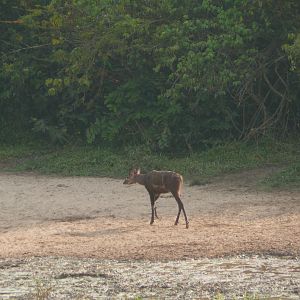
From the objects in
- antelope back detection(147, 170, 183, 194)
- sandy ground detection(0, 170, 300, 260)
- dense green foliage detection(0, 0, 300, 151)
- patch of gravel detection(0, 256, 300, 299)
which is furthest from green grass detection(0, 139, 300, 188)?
patch of gravel detection(0, 256, 300, 299)

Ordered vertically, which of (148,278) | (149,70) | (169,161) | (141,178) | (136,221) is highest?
(149,70)

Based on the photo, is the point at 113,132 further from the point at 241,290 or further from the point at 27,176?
the point at 241,290

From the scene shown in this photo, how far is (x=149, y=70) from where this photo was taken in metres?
20.9

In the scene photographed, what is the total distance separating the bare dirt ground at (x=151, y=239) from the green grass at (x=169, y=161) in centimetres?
93

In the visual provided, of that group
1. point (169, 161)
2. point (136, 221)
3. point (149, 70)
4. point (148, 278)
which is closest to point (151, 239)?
point (136, 221)

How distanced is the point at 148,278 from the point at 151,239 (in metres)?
2.11

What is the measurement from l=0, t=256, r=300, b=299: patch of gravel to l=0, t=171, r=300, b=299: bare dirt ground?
0.04ft

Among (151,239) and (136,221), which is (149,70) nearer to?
(136,221)

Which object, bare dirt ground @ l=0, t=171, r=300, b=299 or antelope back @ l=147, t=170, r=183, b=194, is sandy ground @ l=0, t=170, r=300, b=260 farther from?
antelope back @ l=147, t=170, r=183, b=194

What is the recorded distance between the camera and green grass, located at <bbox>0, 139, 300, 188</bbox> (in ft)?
58.3

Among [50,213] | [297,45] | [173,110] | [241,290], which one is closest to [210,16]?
[173,110]

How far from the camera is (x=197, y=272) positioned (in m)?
9.95

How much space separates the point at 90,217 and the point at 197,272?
419 cm

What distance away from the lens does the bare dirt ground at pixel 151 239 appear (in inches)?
373
